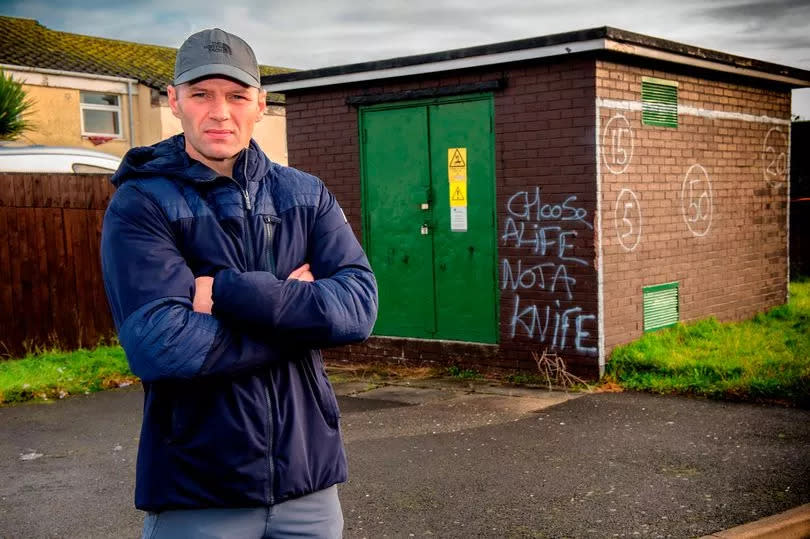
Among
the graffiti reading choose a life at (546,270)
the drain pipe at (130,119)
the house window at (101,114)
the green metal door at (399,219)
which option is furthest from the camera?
the drain pipe at (130,119)

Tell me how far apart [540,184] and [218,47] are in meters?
6.85

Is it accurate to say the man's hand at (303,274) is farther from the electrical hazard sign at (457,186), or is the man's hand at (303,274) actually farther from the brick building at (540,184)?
the electrical hazard sign at (457,186)

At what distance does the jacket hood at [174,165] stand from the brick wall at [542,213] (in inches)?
257

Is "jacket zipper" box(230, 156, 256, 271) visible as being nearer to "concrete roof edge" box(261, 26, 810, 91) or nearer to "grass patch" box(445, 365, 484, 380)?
"concrete roof edge" box(261, 26, 810, 91)

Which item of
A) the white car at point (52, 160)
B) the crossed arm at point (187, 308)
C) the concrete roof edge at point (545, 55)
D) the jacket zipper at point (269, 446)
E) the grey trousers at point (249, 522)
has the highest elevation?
the concrete roof edge at point (545, 55)

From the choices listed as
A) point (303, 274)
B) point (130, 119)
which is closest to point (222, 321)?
point (303, 274)

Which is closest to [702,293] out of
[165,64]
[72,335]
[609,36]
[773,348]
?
[773,348]

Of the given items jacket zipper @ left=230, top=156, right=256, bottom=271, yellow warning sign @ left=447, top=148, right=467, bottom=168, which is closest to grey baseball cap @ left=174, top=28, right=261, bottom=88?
jacket zipper @ left=230, top=156, right=256, bottom=271

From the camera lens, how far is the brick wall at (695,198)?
29.7 feet

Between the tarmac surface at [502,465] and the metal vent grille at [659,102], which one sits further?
the metal vent grille at [659,102]

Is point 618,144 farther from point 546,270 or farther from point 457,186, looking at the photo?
point 457,186

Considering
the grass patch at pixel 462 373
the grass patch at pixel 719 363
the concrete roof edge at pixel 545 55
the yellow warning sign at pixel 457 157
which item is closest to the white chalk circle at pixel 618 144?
the concrete roof edge at pixel 545 55

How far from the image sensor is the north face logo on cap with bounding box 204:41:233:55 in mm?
2547

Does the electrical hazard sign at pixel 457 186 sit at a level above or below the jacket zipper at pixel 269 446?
above
